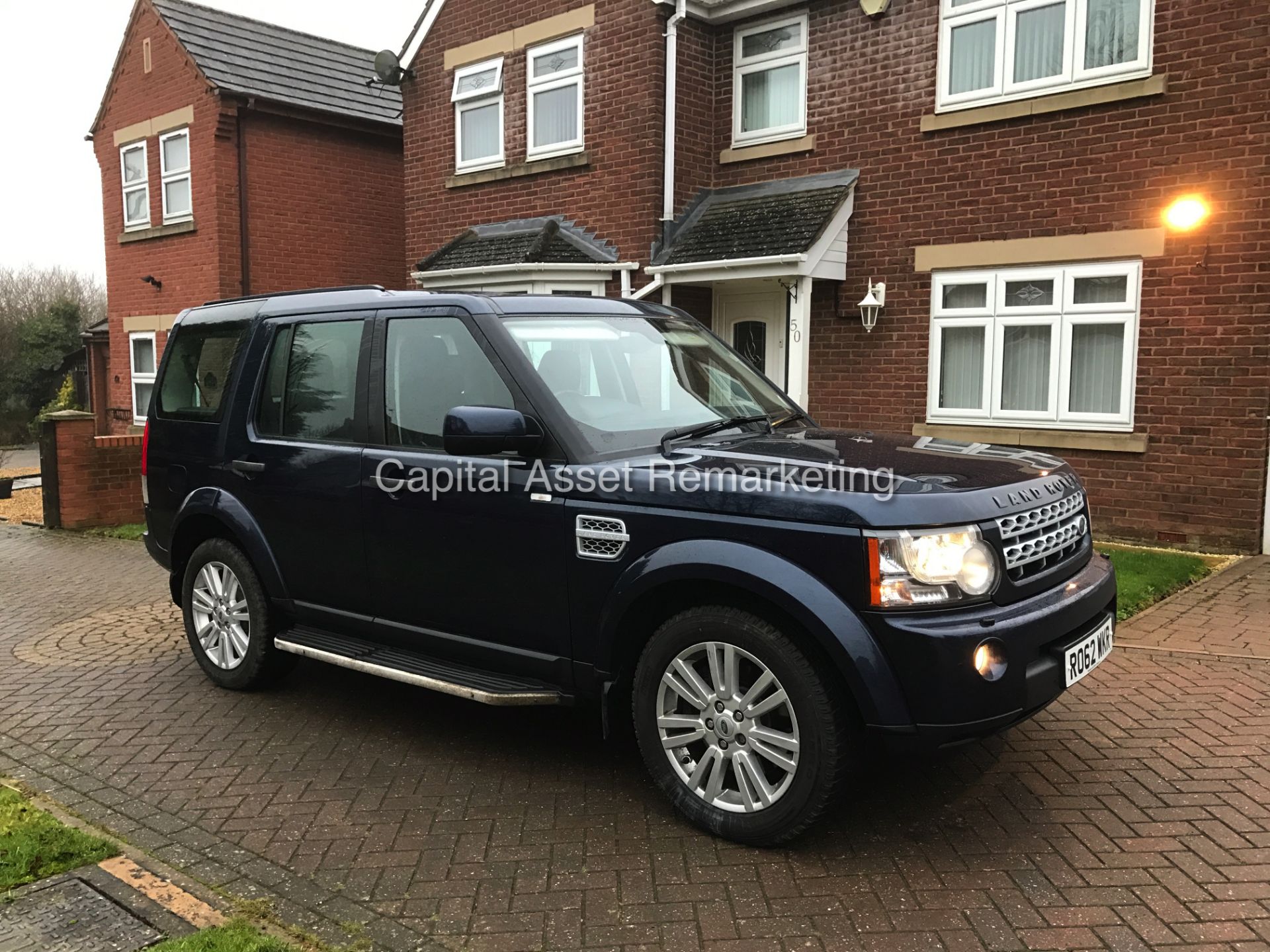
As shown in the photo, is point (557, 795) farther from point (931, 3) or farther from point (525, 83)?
point (525, 83)

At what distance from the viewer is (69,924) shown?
313 centimetres

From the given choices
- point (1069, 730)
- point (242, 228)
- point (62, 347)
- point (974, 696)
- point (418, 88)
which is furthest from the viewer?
point (62, 347)

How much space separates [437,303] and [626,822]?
7.62ft

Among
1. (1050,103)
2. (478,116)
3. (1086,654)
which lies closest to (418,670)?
(1086,654)

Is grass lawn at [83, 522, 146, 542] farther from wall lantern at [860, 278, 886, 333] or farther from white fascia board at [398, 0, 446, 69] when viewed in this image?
wall lantern at [860, 278, 886, 333]

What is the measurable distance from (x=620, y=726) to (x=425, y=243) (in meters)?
11.6

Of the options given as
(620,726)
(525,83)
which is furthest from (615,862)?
(525,83)

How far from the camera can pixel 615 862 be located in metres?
3.48

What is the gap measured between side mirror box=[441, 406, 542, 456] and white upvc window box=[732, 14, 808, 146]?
8795mm

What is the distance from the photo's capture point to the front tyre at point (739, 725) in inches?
130

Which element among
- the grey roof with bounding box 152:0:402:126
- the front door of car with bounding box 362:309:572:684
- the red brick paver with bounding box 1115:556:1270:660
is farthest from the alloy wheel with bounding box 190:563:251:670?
the grey roof with bounding box 152:0:402:126

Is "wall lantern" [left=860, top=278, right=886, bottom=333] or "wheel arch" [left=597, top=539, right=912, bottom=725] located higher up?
"wall lantern" [left=860, top=278, right=886, bottom=333]

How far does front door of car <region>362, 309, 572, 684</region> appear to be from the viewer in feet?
12.9

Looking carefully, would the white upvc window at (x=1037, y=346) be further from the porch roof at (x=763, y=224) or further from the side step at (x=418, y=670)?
the side step at (x=418, y=670)
